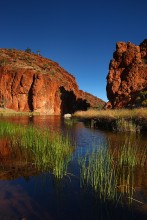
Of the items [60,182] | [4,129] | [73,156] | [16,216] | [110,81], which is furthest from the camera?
[110,81]

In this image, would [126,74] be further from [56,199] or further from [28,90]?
[56,199]

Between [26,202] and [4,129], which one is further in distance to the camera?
[4,129]

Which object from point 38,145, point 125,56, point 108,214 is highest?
point 125,56

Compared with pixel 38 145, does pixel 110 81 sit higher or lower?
higher

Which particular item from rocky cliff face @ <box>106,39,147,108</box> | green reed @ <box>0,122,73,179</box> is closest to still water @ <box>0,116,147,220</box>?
green reed @ <box>0,122,73,179</box>

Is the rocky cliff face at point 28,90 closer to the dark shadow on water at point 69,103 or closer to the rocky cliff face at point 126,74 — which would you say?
the dark shadow on water at point 69,103

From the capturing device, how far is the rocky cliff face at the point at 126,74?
5268cm

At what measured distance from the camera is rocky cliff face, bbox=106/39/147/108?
52.7m

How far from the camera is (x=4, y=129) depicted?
1512 cm

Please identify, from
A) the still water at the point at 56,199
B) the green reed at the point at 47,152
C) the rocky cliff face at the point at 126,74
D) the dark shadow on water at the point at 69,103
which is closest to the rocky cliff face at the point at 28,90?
the dark shadow on water at the point at 69,103

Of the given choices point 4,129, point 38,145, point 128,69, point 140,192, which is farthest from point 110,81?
point 140,192

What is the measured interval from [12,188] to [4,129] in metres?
9.19

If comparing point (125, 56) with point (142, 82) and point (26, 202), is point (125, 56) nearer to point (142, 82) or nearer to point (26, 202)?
point (142, 82)

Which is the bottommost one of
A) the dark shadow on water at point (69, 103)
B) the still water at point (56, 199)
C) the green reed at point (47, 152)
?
the still water at point (56, 199)
